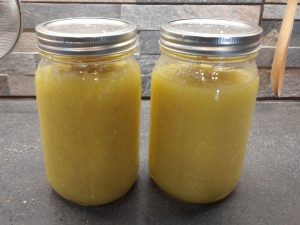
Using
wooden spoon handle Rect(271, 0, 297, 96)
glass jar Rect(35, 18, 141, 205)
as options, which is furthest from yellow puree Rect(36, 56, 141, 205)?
wooden spoon handle Rect(271, 0, 297, 96)

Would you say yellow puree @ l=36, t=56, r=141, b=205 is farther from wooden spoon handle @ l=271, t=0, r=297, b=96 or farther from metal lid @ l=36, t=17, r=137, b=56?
wooden spoon handle @ l=271, t=0, r=297, b=96

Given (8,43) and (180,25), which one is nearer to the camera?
(180,25)

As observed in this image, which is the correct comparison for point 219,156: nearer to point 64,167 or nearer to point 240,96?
point 240,96

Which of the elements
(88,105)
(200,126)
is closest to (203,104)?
(200,126)

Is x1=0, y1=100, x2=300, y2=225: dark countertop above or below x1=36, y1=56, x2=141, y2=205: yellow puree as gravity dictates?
below

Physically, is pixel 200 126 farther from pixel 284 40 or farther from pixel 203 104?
pixel 284 40

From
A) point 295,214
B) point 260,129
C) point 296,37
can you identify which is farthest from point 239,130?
point 296,37
